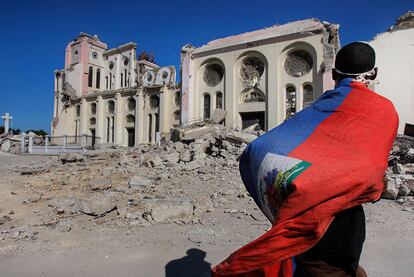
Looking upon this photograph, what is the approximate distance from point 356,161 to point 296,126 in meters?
0.35

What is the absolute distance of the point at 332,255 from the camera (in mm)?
1405

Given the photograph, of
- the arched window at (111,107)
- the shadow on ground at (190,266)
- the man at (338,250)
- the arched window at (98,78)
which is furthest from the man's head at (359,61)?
the arched window at (98,78)

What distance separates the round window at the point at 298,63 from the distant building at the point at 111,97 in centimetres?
1011

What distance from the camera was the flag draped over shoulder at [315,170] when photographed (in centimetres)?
125

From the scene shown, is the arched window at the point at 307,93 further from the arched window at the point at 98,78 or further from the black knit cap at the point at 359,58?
the arched window at the point at 98,78

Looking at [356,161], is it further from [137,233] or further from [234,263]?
[137,233]

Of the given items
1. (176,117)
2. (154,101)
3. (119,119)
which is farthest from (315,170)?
(119,119)

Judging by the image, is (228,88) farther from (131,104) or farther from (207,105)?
(131,104)

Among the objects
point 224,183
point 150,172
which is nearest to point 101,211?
point 224,183

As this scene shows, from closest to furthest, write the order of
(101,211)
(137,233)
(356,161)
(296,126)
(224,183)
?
(356,161), (296,126), (137,233), (101,211), (224,183)

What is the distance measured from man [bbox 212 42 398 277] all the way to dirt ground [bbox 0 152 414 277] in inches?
82.1

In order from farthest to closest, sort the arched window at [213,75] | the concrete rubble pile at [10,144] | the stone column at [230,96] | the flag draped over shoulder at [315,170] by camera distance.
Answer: the concrete rubble pile at [10,144] → the arched window at [213,75] → the stone column at [230,96] → the flag draped over shoulder at [315,170]

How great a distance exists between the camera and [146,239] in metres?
4.23

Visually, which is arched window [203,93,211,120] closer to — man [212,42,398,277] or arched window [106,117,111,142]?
arched window [106,117,111,142]
